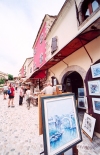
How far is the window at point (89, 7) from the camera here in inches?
172

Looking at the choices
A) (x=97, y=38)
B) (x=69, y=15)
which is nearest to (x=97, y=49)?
(x=97, y=38)

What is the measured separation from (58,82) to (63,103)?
5.13 metres

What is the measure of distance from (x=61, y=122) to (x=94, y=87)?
2520 millimetres

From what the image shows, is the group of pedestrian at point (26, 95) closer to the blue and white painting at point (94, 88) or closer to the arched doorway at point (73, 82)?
the arched doorway at point (73, 82)

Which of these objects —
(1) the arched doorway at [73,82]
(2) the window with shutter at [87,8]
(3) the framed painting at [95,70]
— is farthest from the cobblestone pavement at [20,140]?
(2) the window with shutter at [87,8]

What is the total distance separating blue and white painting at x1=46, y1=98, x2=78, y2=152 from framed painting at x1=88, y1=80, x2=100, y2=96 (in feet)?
6.80

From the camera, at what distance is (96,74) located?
346 cm

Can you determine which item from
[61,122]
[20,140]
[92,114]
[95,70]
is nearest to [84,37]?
[95,70]

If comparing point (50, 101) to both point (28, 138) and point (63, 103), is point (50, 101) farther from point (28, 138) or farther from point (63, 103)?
point (28, 138)

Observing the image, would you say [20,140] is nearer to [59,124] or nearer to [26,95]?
[59,124]

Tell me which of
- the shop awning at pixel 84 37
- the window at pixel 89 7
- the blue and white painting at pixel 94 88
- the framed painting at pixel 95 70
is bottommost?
the blue and white painting at pixel 94 88

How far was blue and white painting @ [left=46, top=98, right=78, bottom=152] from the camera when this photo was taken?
1423 mm

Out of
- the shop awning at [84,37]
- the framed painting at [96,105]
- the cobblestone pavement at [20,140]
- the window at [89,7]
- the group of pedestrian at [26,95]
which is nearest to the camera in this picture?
the cobblestone pavement at [20,140]

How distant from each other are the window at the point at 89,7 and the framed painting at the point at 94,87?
3491 mm
